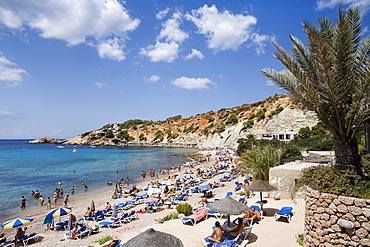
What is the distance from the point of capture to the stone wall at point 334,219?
4.64 meters

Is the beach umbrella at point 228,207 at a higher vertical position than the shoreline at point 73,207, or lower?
higher

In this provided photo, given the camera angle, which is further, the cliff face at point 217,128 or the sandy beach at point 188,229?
the cliff face at point 217,128

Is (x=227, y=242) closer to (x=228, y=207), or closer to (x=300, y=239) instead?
(x=228, y=207)

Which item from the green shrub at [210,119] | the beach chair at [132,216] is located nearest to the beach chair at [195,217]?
the beach chair at [132,216]

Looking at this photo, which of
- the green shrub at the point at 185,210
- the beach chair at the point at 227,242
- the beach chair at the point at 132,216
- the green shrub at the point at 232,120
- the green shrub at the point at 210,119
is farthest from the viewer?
the green shrub at the point at 210,119

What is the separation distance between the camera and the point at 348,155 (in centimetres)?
583

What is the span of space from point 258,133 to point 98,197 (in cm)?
4313

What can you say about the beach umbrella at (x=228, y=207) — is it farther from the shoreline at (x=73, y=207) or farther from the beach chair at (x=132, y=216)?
the shoreline at (x=73, y=207)

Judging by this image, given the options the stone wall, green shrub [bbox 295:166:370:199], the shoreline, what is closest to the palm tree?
green shrub [bbox 295:166:370:199]

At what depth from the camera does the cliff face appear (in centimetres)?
5306

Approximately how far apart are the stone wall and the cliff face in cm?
3326

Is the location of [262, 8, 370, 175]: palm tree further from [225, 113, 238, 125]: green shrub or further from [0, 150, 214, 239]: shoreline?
[225, 113, 238, 125]: green shrub

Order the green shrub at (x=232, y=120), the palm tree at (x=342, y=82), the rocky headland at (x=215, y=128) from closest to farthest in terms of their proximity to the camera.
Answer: the palm tree at (x=342, y=82), the rocky headland at (x=215, y=128), the green shrub at (x=232, y=120)

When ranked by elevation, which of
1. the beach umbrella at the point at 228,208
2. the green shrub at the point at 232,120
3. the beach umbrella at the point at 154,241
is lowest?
the beach umbrella at the point at 228,208
